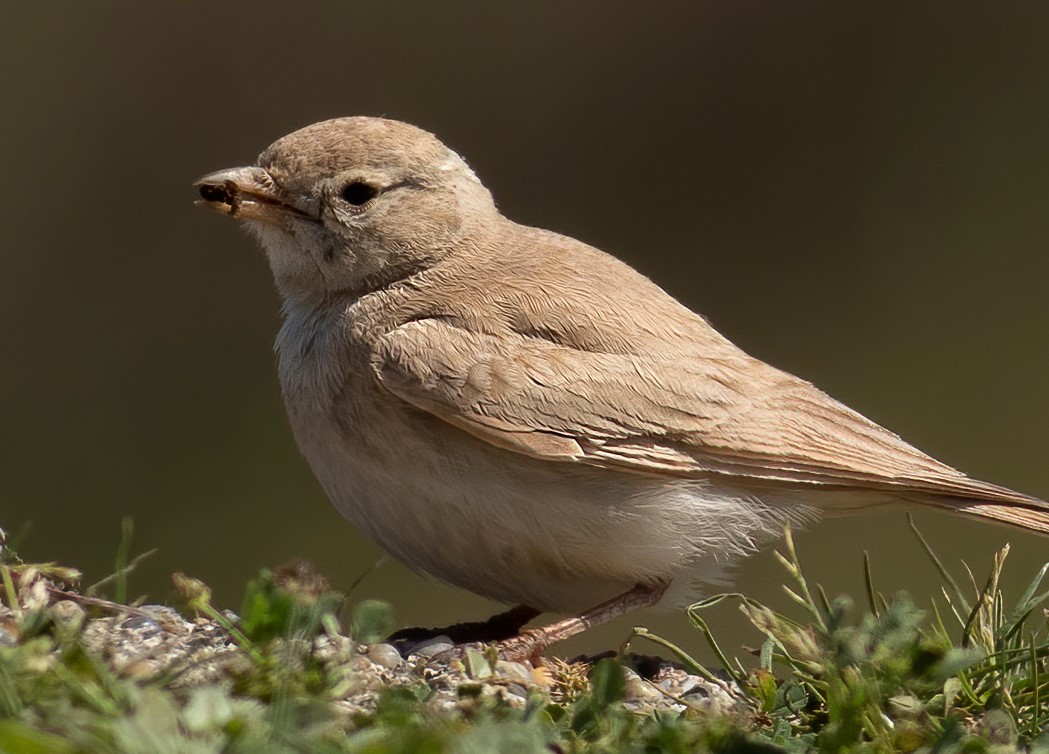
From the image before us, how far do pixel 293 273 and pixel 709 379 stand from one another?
5.10 feet

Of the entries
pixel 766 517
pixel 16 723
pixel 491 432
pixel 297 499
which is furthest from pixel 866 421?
pixel 297 499

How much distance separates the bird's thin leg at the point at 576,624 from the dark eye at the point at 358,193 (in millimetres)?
1649

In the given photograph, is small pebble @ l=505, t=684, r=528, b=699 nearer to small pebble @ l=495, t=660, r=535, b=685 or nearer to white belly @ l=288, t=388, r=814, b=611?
small pebble @ l=495, t=660, r=535, b=685

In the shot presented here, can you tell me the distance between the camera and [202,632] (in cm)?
423

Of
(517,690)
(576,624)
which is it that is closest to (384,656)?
(517,690)

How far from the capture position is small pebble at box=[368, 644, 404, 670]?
421cm

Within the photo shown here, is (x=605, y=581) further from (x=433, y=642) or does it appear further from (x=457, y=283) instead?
(x=457, y=283)

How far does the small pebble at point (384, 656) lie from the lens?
4.21 metres

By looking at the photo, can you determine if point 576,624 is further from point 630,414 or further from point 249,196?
point 249,196

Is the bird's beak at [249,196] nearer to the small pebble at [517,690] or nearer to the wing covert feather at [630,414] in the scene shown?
the wing covert feather at [630,414]

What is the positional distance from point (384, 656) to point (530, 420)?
0.97m

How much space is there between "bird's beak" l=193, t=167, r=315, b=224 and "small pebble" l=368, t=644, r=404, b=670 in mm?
1858

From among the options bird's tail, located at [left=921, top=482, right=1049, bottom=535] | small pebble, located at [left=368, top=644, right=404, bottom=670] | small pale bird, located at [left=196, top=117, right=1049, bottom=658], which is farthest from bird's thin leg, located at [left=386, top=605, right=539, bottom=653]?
bird's tail, located at [left=921, top=482, right=1049, bottom=535]

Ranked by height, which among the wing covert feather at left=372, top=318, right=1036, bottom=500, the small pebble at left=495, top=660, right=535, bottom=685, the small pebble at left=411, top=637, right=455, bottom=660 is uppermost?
the wing covert feather at left=372, top=318, right=1036, bottom=500
